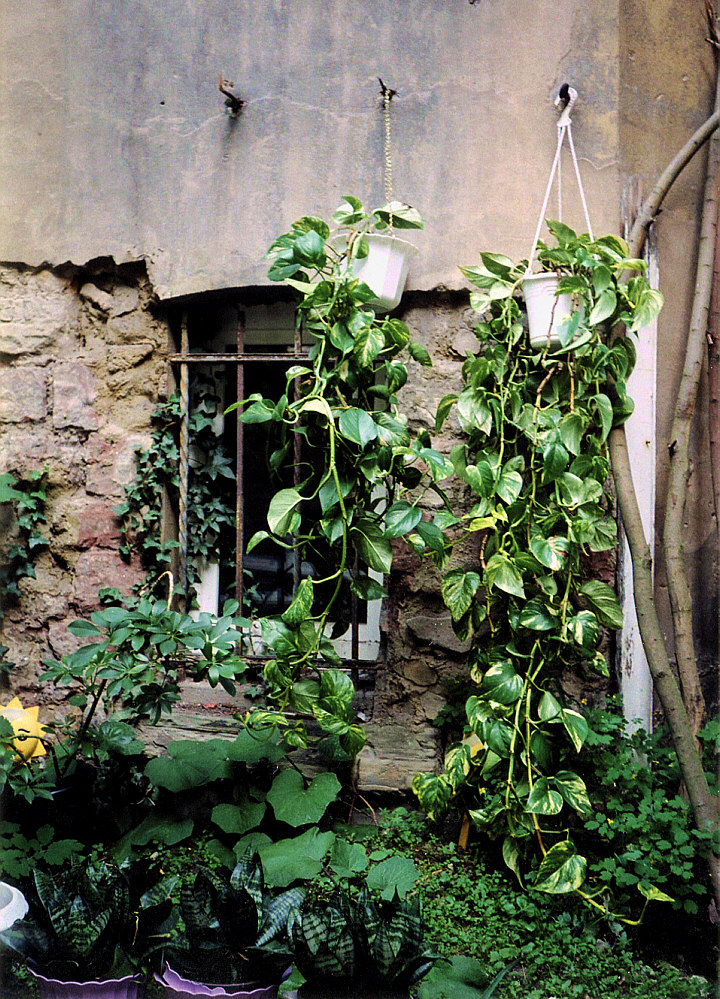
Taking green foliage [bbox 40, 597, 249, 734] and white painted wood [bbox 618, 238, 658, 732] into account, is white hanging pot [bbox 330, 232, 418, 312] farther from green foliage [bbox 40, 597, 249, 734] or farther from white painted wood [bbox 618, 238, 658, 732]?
green foliage [bbox 40, 597, 249, 734]

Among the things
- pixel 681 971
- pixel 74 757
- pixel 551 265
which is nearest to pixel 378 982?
pixel 681 971

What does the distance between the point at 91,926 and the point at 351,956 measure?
57cm

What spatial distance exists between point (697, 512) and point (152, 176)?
242cm

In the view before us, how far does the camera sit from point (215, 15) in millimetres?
2902

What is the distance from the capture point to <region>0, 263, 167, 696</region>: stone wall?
295cm

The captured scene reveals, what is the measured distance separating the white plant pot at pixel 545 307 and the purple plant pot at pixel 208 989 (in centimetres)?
188

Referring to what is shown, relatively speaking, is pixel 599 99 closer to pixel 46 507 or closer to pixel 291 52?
pixel 291 52

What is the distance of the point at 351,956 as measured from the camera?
65.7 inches

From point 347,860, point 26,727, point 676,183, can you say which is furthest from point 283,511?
point 676,183

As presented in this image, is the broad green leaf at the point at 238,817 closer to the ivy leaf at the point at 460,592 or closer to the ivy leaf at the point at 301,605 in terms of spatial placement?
the ivy leaf at the point at 301,605

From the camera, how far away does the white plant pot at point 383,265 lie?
7.89 feet

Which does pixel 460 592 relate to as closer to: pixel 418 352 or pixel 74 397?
pixel 418 352

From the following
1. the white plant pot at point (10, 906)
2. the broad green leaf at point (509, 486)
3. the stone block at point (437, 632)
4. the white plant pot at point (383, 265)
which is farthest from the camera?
the stone block at point (437, 632)

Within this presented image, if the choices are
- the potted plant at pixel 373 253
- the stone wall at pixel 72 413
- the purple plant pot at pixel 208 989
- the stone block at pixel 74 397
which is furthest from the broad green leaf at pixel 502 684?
the stone block at pixel 74 397
